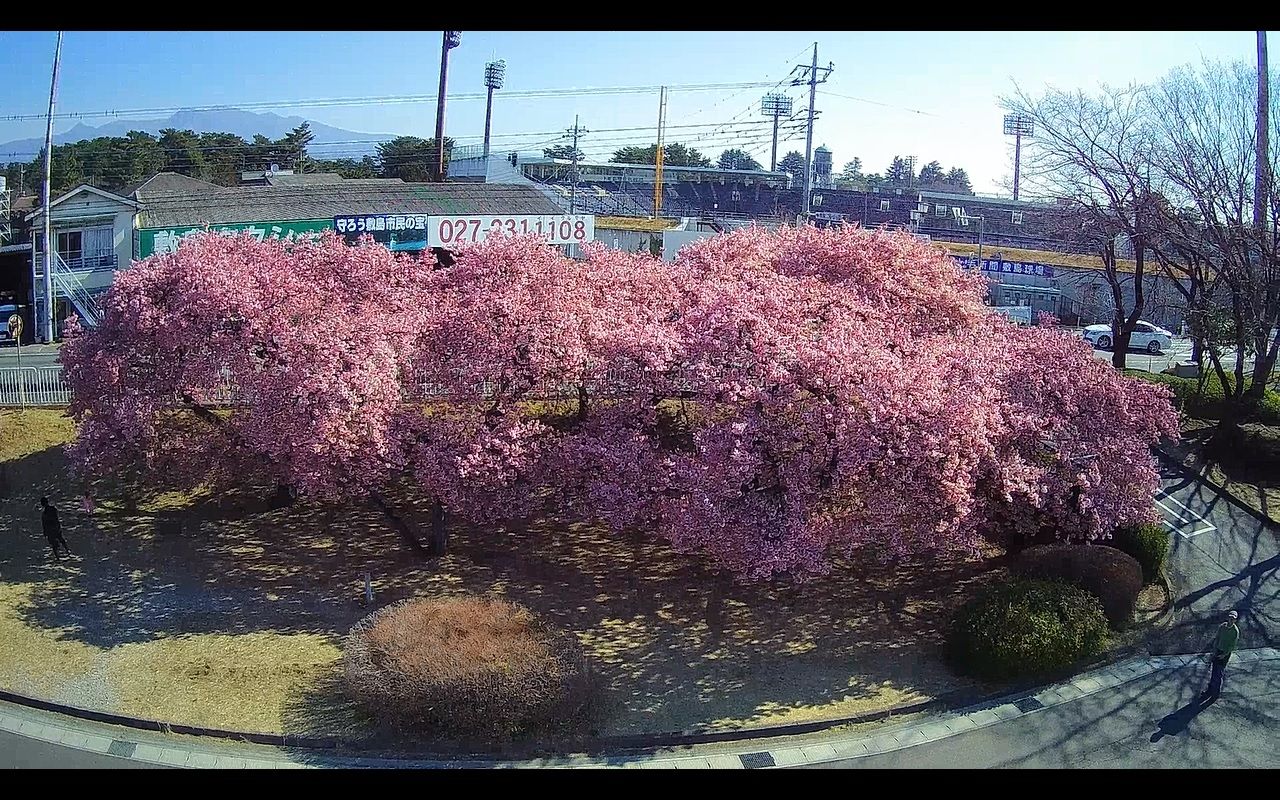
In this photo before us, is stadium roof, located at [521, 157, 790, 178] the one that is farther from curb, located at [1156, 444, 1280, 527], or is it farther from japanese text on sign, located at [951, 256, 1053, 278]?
curb, located at [1156, 444, 1280, 527]

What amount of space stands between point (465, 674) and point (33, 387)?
13588 mm

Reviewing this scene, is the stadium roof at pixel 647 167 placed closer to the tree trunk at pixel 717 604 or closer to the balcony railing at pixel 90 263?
the balcony railing at pixel 90 263

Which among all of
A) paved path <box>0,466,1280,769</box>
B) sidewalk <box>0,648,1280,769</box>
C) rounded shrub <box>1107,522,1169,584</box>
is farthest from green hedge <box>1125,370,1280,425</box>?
sidewalk <box>0,648,1280,769</box>

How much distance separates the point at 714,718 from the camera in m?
9.22

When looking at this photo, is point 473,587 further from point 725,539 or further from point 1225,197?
point 1225,197

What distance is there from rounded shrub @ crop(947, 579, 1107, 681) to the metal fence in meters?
16.4

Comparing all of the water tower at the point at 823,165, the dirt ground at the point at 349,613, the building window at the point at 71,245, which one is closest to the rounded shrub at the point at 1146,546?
the dirt ground at the point at 349,613

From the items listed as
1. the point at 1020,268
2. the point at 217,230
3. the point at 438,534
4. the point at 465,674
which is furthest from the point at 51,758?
the point at 1020,268

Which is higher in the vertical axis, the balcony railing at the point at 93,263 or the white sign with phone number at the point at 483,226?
the white sign with phone number at the point at 483,226

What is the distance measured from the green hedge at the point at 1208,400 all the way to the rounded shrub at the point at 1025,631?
9175 millimetres

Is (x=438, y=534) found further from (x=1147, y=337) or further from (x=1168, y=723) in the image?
(x=1147, y=337)

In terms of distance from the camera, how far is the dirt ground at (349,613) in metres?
9.56

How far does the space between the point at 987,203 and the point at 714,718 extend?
47823mm

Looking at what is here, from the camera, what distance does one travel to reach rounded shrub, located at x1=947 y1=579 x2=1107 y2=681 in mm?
9820
